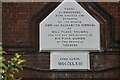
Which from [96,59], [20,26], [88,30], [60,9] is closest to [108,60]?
[96,59]

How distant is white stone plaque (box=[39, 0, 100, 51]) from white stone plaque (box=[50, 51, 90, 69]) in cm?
11

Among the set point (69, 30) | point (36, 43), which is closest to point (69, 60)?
point (69, 30)

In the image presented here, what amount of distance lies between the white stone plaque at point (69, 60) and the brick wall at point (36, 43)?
0.10m

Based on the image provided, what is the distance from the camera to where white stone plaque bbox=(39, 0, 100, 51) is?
7.29m

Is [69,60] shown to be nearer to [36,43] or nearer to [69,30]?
[69,30]

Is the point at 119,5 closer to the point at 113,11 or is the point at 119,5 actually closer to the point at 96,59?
the point at 113,11

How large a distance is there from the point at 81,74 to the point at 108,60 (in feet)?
1.85

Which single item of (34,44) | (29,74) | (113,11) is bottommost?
(29,74)

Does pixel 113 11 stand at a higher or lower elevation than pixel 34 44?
higher

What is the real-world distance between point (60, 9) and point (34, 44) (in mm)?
806

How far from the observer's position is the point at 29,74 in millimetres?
7320

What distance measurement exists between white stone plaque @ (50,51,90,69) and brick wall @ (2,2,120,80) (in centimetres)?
10

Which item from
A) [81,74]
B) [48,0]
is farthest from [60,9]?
[81,74]

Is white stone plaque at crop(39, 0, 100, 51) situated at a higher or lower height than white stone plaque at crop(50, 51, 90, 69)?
higher
